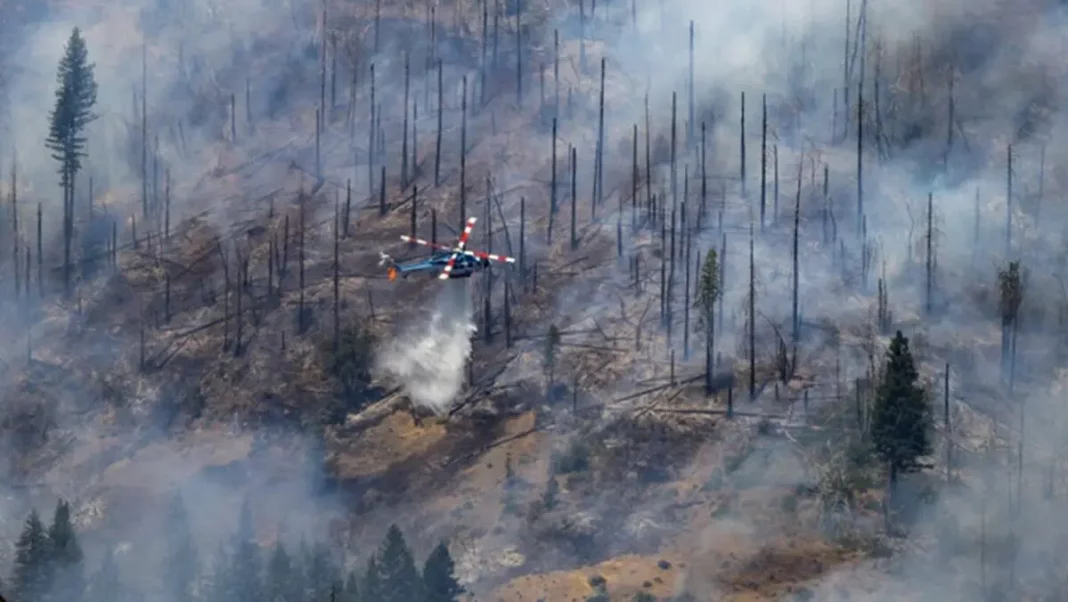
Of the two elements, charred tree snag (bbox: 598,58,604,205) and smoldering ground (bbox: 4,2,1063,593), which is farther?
charred tree snag (bbox: 598,58,604,205)

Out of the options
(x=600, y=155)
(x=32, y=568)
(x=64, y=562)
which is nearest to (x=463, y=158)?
(x=600, y=155)

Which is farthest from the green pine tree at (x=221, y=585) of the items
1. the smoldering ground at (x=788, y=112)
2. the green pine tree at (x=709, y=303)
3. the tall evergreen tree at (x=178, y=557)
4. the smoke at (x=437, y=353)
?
the green pine tree at (x=709, y=303)

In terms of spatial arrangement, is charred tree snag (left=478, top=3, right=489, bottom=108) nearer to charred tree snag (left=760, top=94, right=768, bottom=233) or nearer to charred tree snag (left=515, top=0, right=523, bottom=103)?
charred tree snag (left=515, top=0, right=523, bottom=103)

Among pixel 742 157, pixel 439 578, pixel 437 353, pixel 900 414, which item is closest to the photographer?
pixel 439 578

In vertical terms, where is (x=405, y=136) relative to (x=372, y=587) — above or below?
above

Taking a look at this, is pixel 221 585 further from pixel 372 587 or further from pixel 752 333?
pixel 752 333

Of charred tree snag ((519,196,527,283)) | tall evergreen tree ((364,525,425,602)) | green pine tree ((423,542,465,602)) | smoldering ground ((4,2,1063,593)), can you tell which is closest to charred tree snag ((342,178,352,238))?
smoldering ground ((4,2,1063,593))

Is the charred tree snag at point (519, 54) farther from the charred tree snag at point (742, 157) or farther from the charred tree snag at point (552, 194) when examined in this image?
the charred tree snag at point (742, 157)
